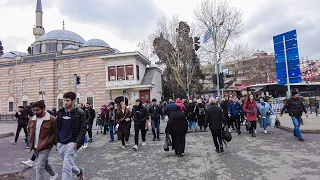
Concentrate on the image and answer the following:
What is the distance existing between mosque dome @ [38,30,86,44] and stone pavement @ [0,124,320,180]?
40464 mm

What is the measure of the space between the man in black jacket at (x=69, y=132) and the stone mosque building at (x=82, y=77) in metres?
24.0

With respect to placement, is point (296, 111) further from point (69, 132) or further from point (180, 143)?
point (69, 132)

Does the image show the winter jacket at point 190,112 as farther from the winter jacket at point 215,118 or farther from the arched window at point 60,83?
the arched window at point 60,83

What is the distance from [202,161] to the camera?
5797 millimetres

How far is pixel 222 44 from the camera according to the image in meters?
25.8

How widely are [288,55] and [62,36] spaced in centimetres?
4246

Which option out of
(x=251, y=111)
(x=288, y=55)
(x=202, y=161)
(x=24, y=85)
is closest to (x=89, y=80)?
(x=24, y=85)

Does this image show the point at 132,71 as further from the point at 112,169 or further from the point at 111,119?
the point at 112,169

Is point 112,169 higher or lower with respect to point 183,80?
lower

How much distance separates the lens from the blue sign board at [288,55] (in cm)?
1247

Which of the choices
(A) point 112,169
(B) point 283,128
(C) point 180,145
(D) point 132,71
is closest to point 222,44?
(D) point 132,71

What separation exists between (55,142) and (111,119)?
5518mm

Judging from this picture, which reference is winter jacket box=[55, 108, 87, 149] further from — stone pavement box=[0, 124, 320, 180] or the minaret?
the minaret

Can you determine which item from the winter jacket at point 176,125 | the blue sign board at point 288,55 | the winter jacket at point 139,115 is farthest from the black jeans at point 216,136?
the blue sign board at point 288,55
